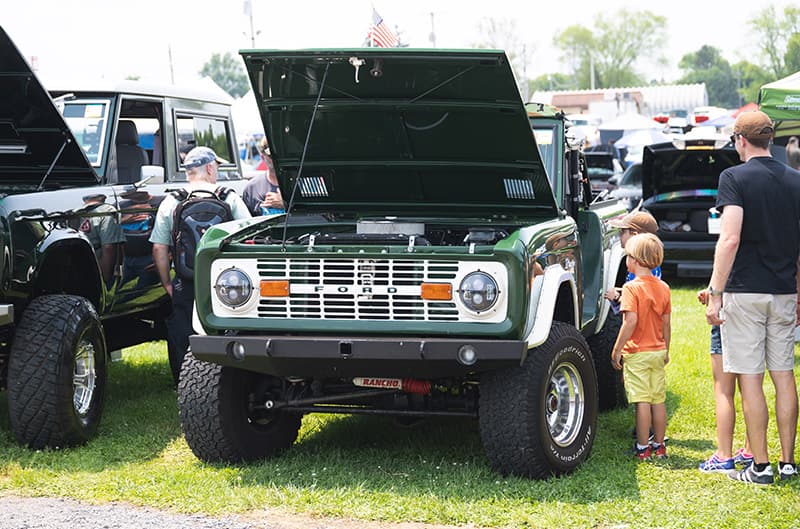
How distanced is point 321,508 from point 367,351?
79 cm

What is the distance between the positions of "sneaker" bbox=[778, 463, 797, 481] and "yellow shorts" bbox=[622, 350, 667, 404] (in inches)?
33.7

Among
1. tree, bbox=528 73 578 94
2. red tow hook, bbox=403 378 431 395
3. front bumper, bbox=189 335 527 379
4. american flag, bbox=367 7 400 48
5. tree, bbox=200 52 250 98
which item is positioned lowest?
red tow hook, bbox=403 378 431 395

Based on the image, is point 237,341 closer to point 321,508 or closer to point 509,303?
point 321,508

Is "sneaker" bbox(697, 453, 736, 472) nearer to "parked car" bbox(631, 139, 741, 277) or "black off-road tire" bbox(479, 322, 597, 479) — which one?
"black off-road tire" bbox(479, 322, 597, 479)

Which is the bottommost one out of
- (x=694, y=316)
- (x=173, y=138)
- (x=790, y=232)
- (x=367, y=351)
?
(x=694, y=316)

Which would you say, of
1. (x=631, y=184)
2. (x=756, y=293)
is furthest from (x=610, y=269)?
(x=631, y=184)

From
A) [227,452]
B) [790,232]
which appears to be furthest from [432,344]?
[790,232]

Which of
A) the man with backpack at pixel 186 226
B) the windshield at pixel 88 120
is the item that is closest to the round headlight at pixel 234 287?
the man with backpack at pixel 186 226

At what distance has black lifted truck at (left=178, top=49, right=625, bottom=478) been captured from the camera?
5.84 m

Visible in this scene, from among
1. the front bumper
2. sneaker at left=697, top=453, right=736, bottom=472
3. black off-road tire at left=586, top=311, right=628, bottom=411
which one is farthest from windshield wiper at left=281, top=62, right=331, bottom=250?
sneaker at left=697, top=453, right=736, bottom=472

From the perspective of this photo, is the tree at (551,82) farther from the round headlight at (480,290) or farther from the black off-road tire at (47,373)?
the round headlight at (480,290)

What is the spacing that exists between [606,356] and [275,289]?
2971 millimetres

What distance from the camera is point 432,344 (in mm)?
5734

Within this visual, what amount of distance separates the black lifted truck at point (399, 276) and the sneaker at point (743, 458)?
833mm
